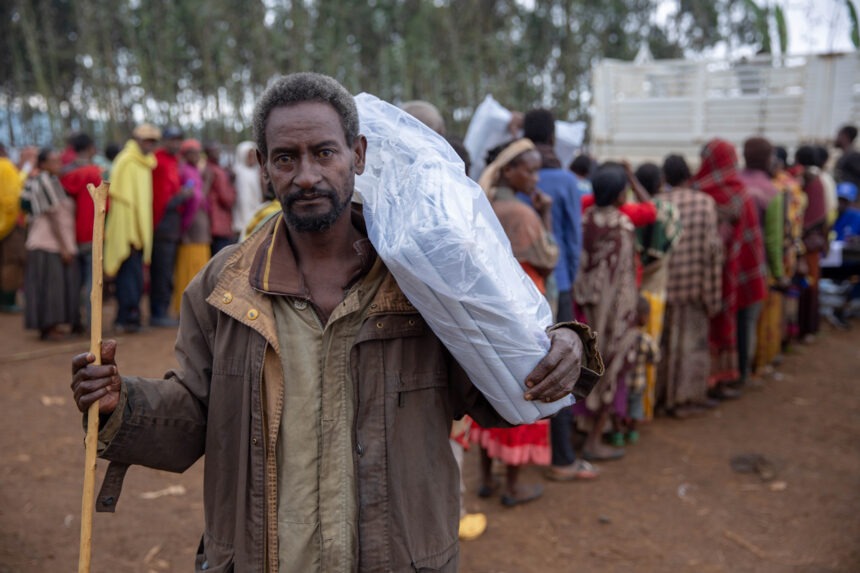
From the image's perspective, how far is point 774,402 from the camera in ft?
19.0

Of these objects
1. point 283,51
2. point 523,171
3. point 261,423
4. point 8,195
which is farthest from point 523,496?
point 283,51

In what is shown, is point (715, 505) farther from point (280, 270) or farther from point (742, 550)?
point (280, 270)

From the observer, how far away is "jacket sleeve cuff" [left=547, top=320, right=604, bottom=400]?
161cm

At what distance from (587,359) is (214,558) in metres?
0.97

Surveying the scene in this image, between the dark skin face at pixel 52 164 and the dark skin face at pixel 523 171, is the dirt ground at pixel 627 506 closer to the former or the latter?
the dark skin face at pixel 523 171

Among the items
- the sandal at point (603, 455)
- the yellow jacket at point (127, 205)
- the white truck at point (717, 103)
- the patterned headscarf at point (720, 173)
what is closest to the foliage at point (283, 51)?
the white truck at point (717, 103)

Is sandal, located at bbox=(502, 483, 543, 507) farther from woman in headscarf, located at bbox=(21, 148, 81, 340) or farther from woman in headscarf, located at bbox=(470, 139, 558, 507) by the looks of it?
woman in headscarf, located at bbox=(21, 148, 81, 340)

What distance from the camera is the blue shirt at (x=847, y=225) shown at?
7.98m

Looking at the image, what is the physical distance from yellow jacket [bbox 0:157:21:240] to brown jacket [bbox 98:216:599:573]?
718cm

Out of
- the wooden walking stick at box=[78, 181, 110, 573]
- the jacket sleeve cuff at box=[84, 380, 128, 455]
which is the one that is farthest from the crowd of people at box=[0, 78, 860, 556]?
the jacket sleeve cuff at box=[84, 380, 128, 455]

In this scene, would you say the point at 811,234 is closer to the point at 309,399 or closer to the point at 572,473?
the point at 572,473

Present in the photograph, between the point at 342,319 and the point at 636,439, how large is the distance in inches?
155

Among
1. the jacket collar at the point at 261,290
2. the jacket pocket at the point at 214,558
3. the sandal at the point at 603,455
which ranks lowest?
the sandal at the point at 603,455

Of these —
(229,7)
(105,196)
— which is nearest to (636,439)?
(105,196)
